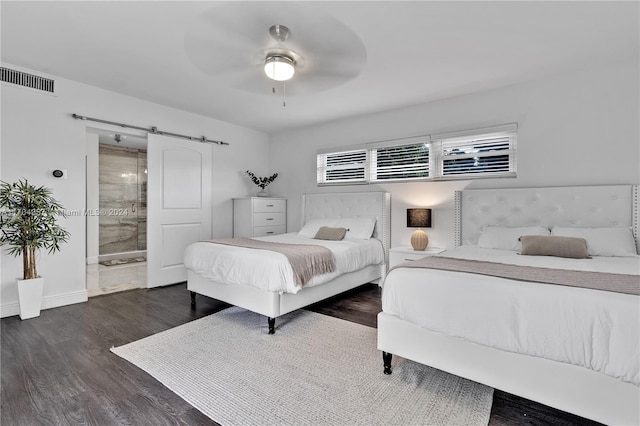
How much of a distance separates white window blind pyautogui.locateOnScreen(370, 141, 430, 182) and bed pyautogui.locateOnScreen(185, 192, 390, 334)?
0.36 metres

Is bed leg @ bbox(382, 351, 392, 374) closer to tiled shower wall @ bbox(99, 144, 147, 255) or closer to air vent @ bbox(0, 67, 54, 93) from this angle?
air vent @ bbox(0, 67, 54, 93)

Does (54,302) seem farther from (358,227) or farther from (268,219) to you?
(358,227)

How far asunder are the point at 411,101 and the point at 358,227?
6.01 ft

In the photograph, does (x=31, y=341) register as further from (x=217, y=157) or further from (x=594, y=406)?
(x=594, y=406)

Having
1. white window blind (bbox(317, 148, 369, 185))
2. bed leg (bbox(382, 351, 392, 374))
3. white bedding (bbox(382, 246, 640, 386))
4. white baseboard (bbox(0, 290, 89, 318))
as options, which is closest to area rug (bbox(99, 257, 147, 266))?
white baseboard (bbox(0, 290, 89, 318))

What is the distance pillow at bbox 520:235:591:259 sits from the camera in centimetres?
264

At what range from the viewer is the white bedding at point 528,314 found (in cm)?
138

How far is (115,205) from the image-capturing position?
6.67 m

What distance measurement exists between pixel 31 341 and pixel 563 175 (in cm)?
529

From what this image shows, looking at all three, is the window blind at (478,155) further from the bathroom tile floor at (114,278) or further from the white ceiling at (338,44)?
the bathroom tile floor at (114,278)

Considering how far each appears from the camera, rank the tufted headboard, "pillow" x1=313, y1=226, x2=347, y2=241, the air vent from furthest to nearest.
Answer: "pillow" x1=313, y1=226, x2=347, y2=241 < the air vent < the tufted headboard

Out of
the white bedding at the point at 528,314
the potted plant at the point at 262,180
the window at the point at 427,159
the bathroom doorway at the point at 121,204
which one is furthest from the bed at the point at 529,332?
the bathroom doorway at the point at 121,204

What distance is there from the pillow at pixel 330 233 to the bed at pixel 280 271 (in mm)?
167

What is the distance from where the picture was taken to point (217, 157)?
516 centimetres
